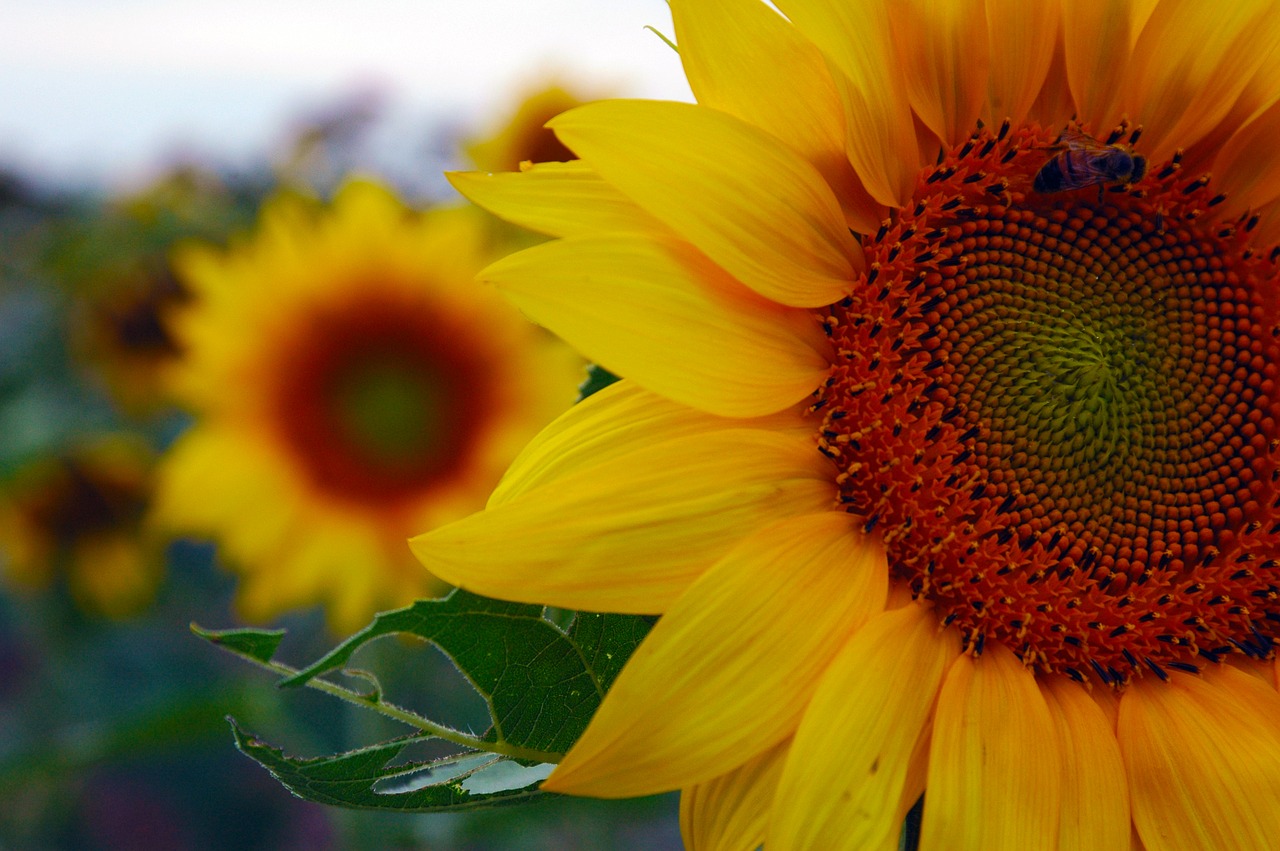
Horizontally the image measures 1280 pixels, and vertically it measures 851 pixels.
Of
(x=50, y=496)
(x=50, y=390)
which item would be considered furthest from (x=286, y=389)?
(x=50, y=390)

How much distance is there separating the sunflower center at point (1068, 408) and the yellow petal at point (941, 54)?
63 mm

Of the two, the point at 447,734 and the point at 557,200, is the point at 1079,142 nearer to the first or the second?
the point at 557,200

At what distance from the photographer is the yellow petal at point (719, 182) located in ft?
3.70

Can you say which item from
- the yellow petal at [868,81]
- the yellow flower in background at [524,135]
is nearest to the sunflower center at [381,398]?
the yellow flower in background at [524,135]

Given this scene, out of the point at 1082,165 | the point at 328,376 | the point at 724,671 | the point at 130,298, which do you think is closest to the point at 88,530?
the point at 130,298

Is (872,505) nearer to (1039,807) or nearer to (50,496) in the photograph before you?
(1039,807)

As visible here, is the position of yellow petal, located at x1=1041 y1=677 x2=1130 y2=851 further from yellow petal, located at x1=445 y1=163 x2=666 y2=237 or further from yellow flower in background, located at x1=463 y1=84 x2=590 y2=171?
yellow flower in background, located at x1=463 y1=84 x2=590 y2=171

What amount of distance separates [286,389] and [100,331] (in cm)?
160

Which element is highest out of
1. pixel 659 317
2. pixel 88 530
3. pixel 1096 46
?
pixel 1096 46

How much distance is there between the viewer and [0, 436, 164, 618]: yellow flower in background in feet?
13.2

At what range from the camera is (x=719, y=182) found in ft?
3.78

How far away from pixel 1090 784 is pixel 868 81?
2.42 feet

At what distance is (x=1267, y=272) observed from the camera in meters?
1.43

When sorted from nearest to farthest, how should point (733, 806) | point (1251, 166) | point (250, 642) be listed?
1. point (250, 642)
2. point (733, 806)
3. point (1251, 166)
